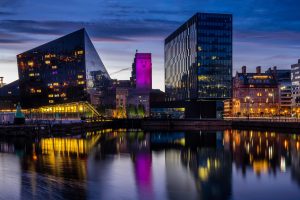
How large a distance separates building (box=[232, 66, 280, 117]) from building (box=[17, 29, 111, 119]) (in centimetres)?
5752

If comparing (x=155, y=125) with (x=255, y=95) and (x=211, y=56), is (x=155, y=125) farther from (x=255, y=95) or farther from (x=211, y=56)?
(x=255, y=95)

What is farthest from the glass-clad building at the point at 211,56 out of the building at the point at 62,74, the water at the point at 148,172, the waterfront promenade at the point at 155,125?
the water at the point at 148,172

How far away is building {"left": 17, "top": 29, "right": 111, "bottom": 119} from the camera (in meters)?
116

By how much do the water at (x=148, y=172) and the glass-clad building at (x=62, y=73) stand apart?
62272mm

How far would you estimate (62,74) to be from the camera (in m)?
119

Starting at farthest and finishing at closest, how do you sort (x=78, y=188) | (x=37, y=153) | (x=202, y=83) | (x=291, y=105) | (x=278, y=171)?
(x=291, y=105)
(x=202, y=83)
(x=37, y=153)
(x=278, y=171)
(x=78, y=188)

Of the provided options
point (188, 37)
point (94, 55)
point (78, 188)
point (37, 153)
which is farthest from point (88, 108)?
point (78, 188)

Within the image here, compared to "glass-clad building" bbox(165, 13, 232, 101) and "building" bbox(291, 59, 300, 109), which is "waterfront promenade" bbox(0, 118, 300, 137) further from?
"building" bbox(291, 59, 300, 109)

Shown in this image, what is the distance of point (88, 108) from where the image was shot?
398 ft

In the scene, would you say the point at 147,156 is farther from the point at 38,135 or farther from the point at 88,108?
the point at 88,108

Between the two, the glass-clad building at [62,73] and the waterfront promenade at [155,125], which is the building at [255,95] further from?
the glass-clad building at [62,73]

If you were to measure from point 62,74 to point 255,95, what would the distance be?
257 ft

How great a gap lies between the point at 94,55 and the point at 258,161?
292ft

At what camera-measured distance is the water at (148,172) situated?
1093 inches
